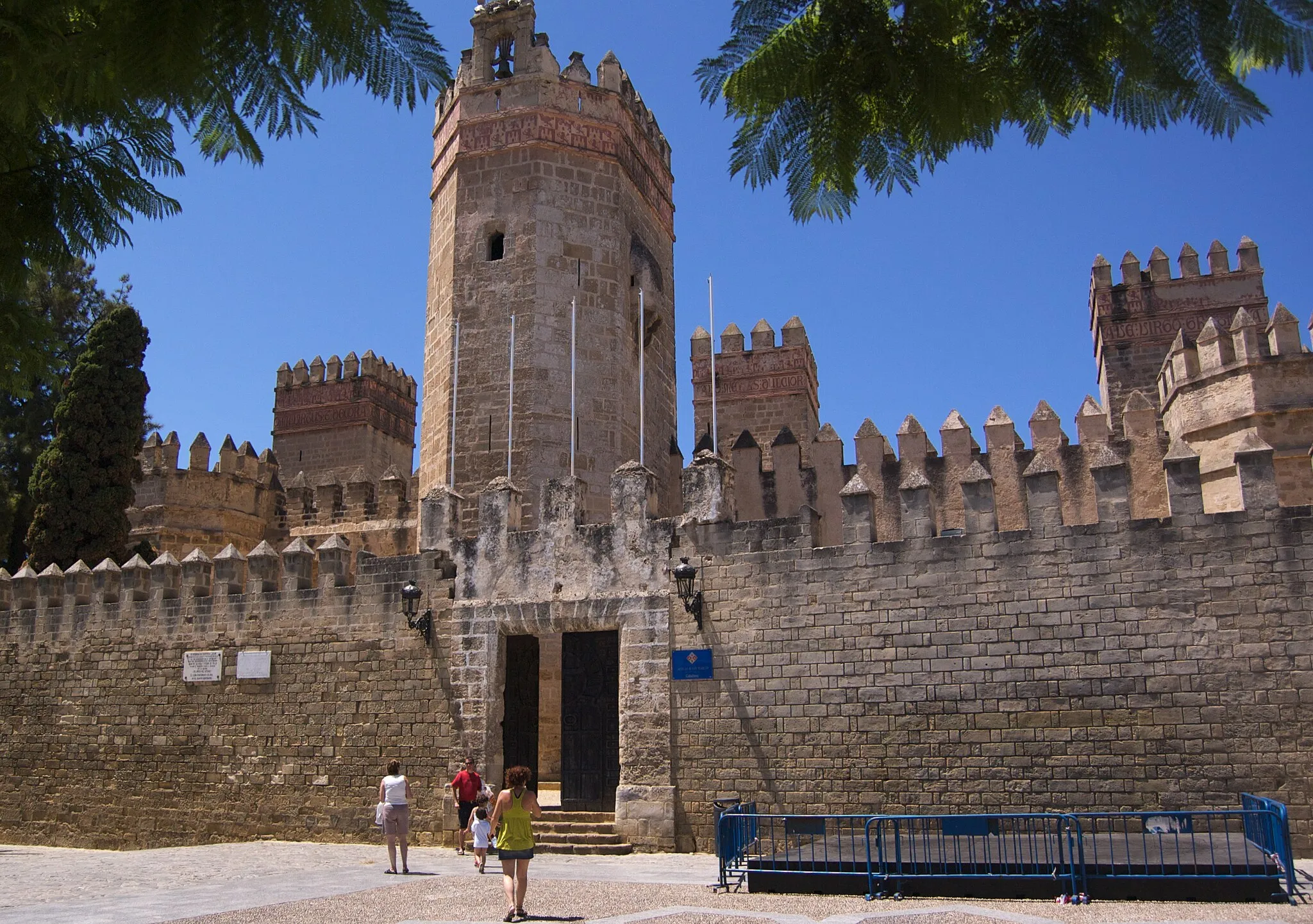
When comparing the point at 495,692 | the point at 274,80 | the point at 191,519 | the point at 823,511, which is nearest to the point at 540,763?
the point at 495,692

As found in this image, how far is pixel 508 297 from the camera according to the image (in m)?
16.3

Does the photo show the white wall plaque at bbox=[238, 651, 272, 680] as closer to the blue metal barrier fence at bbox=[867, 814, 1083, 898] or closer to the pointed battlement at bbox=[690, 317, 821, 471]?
the blue metal barrier fence at bbox=[867, 814, 1083, 898]

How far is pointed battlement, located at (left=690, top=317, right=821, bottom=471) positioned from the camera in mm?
20969

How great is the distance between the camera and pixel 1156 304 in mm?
20516

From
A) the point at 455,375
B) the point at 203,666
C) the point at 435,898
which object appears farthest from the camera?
the point at 455,375

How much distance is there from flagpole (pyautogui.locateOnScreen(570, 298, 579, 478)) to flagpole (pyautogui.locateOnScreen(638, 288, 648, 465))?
3.80ft

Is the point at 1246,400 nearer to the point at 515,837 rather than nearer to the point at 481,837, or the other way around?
the point at 481,837

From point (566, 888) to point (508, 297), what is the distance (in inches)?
377

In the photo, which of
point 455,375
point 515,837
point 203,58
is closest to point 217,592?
point 455,375

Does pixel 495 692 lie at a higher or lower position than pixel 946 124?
lower

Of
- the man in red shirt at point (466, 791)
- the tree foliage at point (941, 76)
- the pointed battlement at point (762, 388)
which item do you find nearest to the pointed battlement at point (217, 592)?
the man in red shirt at point (466, 791)

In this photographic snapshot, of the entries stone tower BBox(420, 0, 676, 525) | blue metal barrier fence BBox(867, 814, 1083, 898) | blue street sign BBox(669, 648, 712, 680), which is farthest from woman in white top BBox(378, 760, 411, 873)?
stone tower BBox(420, 0, 676, 525)

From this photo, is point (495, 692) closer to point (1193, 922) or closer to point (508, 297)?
point (508, 297)

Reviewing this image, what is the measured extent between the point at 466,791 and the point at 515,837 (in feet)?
12.5
